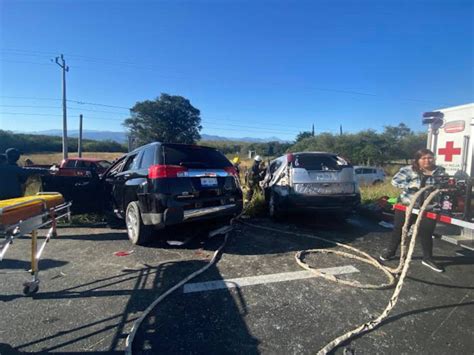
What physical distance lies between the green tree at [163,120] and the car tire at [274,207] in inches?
2377

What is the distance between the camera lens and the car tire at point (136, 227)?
494 cm

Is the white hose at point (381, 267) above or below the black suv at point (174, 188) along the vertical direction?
below

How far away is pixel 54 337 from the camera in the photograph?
2.55 meters

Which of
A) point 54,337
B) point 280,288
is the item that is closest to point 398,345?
point 280,288

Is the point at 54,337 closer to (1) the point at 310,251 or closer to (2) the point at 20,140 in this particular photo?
(1) the point at 310,251

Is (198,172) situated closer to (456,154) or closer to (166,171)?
(166,171)

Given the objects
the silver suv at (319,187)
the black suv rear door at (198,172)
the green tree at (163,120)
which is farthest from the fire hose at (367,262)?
the green tree at (163,120)

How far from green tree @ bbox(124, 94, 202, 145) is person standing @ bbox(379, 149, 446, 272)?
63.4m

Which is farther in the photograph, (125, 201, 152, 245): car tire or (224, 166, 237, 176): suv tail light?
(224, 166, 237, 176): suv tail light

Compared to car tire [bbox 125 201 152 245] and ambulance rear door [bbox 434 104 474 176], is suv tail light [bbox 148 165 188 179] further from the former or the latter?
→ ambulance rear door [bbox 434 104 474 176]

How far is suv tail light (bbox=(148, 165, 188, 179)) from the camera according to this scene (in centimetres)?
450

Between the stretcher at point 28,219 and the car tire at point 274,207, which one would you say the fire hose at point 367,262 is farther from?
the stretcher at point 28,219

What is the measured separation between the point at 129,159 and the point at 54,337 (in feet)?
12.5

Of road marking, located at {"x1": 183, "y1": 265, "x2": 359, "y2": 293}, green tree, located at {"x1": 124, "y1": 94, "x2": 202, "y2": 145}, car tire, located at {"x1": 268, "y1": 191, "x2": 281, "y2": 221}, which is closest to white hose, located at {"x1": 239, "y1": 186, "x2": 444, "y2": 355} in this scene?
road marking, located at {"x1": 183, "y1": 265, "x2": 359, "y2": 293}
